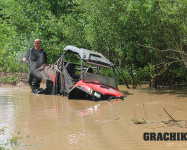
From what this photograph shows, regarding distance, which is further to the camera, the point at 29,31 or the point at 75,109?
the point at 29,31

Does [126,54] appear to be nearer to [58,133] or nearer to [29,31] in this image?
[29,31]

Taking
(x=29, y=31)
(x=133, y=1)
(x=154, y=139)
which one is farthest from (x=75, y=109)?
(x=29, y=31)

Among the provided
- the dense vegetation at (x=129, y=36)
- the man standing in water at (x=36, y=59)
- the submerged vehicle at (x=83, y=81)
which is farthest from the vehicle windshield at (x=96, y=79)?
the man standing in water at (x=36, y=59)

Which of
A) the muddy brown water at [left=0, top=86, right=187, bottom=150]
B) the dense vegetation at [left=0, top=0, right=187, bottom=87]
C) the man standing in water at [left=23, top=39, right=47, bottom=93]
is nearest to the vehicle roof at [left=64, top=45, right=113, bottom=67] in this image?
the dense vegetation at [left=0, top=0, right=187, bottom=87]

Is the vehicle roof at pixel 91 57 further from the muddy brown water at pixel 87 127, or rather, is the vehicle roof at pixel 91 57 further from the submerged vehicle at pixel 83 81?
the muddy brown water at pixel 87 127

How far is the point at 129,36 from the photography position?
1463 cm

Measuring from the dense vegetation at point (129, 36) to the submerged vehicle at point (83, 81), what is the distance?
1535 millimetres

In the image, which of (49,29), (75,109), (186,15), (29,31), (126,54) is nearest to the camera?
(75,109)

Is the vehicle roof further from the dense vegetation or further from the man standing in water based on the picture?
the man standing in water

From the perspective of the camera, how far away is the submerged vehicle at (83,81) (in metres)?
11.4

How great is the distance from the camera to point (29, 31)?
67.9 ft

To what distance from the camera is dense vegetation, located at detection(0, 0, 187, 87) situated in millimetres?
12790

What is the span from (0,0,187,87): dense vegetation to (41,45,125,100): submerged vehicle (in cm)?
153

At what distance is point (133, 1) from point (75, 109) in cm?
547
